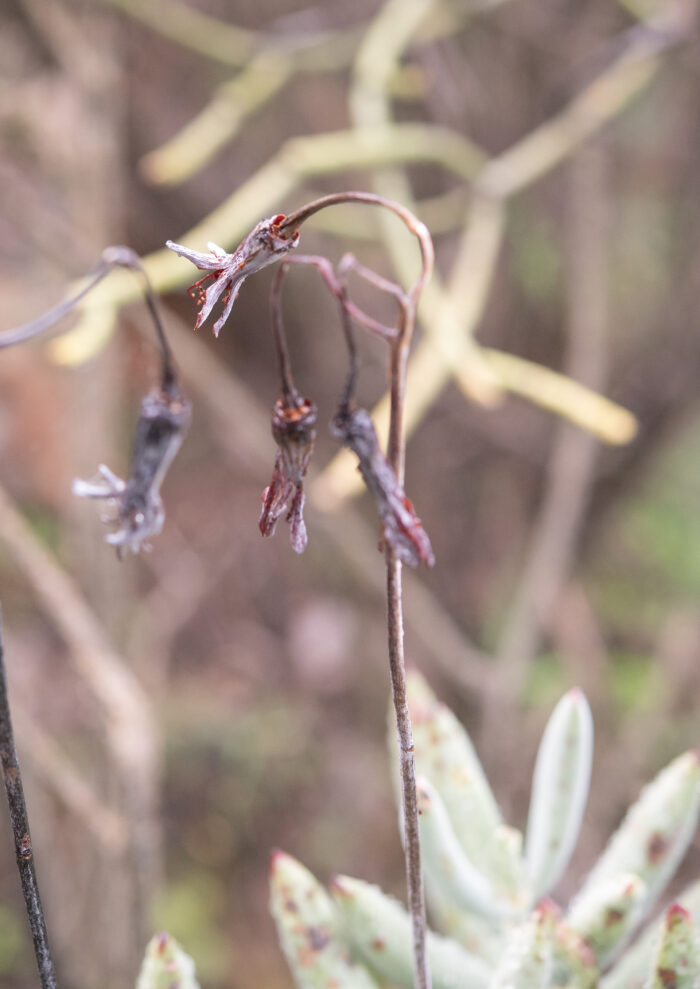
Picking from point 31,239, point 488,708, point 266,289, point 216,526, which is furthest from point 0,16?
point 488,708

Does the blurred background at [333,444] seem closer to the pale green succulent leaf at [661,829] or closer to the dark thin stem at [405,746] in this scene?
the pale green succulent leaf at [661,829]

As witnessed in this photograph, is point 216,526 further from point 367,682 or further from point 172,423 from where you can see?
point 172,423

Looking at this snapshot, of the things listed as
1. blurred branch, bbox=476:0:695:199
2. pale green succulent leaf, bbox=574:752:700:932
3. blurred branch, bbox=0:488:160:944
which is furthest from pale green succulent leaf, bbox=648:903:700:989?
blurred branch, bbox=476:0:695:199

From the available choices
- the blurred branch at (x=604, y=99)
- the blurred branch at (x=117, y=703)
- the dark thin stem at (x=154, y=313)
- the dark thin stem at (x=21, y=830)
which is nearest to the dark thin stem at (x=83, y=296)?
the dark thin stem at (x=154, y=313)

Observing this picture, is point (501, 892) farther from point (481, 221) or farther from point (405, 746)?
point (481, 221)

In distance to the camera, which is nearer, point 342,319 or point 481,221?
point 342,319

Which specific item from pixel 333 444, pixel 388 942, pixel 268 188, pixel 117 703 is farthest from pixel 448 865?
pixel 333 444

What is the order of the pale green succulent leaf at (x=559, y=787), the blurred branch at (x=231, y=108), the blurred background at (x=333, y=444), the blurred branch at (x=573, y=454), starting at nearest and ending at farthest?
the pale green succulent leaf at (x=559, y=787)
the blurred branch at (x=231, y=108)
the blurred background at (x=333, y=444)
the blurred branch at (x=573, y=454)
